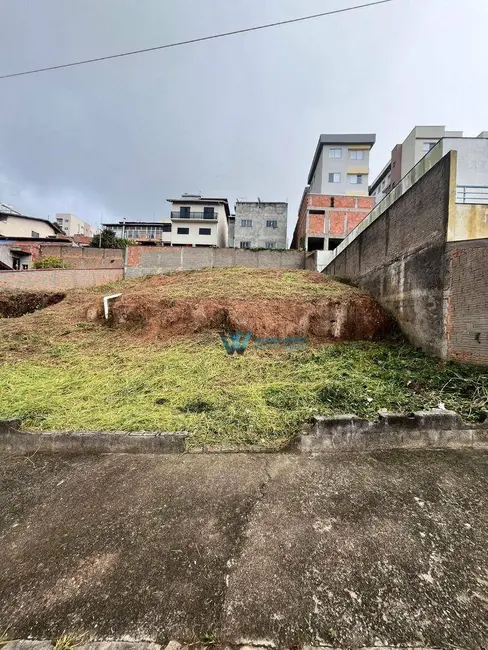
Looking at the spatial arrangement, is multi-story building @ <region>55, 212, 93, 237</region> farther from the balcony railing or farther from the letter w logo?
the letter w logo

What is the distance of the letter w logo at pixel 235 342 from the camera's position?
6094 mm

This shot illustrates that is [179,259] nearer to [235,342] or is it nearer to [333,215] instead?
[235,342]

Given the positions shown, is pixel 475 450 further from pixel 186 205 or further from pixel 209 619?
pixel 186 205

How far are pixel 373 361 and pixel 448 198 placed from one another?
3.11m

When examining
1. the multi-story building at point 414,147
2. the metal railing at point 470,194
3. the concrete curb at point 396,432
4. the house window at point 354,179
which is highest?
the multi-story building at point 414,147

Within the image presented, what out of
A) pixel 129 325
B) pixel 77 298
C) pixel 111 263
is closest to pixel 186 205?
pixel 111 263

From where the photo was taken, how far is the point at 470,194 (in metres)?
5.62

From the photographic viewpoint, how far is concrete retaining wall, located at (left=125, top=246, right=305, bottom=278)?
1706 centimetres

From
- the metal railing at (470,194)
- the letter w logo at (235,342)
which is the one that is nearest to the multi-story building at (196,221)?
the letter w logo at (235,342)

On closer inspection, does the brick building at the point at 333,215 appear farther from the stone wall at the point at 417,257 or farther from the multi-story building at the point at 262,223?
the stone wall at the point at 417,257

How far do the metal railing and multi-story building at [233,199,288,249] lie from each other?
22.5 metres

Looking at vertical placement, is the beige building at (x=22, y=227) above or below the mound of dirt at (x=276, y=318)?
above

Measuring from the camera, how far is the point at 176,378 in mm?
4703

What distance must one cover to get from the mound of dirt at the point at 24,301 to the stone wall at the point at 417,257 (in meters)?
11.3
